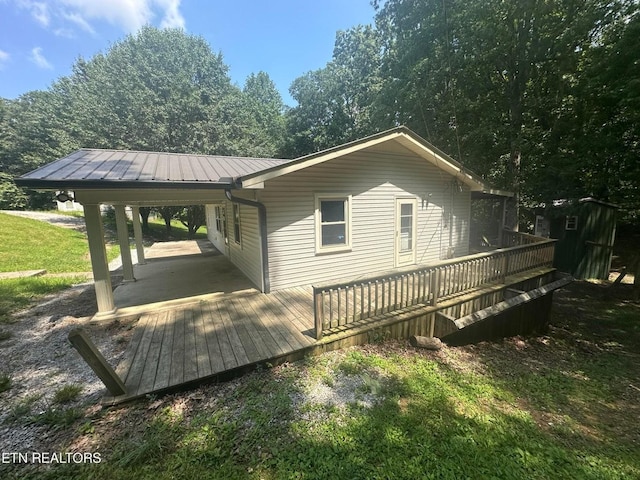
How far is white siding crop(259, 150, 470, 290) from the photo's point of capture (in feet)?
19.9

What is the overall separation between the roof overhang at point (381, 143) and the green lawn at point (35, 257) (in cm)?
569

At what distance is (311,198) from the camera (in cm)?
626

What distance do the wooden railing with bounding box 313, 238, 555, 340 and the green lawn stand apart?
20.5 ft

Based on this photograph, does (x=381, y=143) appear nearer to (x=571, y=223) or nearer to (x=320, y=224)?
(x=320, y=224)

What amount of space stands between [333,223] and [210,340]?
12.6 feet

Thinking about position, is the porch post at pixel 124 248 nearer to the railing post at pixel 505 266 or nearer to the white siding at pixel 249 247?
the white siding at pixel 249 247

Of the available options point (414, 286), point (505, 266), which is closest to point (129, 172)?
point (414, 286)

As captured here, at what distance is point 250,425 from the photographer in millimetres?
2662

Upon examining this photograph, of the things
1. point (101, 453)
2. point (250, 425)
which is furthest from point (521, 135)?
point (101, 453)

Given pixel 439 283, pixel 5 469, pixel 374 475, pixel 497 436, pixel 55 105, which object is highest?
pixel 55 105

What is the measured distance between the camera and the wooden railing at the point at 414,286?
412cm

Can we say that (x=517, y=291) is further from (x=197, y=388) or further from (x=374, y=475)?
(x=197, y=388)

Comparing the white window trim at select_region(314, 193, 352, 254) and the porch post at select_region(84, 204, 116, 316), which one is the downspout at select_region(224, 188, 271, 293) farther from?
the porch post at select_region(84, 204, 116, 316)

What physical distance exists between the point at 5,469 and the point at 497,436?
15.0ft
